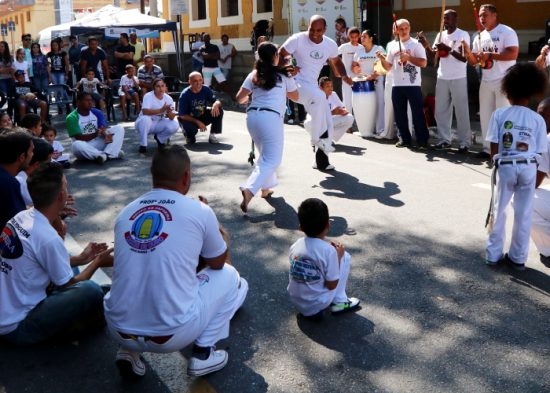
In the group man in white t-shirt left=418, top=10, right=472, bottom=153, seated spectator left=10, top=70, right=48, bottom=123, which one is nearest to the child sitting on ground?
seated spectator left=10, top=70, right=48, bottom=123

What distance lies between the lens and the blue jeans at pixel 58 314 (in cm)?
383

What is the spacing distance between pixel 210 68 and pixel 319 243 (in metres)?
15.8

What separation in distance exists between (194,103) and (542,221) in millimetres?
7560

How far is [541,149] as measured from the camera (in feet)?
16.3

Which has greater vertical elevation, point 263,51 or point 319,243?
point 263,51

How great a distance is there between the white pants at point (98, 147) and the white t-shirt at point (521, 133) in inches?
260

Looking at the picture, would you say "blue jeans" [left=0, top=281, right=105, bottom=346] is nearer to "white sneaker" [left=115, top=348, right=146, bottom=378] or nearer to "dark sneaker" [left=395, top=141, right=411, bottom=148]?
"white sneaker" [left=115, top=348, right=146, bottom=378]

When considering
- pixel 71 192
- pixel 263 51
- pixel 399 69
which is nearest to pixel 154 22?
pixel 399 69

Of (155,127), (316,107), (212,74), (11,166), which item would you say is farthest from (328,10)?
(11,166)

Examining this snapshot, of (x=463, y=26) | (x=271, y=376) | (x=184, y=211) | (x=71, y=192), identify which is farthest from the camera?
(x=463, y=26)

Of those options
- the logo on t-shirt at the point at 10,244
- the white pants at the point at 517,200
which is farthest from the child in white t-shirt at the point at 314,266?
the logo on t-shirt at the point at 10,244

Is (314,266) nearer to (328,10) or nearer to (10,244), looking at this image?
(10,244)

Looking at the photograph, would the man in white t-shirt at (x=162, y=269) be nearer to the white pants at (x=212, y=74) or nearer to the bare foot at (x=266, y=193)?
the bare foot at (x=266, y=193)

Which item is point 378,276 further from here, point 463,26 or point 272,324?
point 463,26
